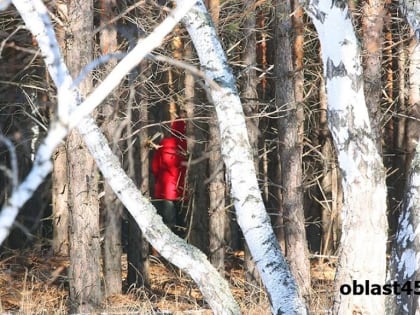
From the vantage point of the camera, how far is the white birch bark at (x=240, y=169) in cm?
641

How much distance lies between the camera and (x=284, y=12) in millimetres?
12125

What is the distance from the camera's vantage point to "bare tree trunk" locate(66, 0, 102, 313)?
1103 centimetres

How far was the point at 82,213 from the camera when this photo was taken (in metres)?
11.3

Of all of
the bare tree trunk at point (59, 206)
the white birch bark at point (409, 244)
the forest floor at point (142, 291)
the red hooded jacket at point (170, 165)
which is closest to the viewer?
the white birch bark at point (409, 244)

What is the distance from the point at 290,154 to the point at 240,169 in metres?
7.05

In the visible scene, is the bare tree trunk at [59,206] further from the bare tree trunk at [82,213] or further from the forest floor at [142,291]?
the bare tree trunk at [82,213]

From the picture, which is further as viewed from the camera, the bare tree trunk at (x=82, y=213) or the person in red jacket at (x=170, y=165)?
the person in red jacket at (x=170, y=165)

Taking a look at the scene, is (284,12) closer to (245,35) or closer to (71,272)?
(245,35)

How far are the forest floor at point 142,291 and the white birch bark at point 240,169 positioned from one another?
3257 millimetres

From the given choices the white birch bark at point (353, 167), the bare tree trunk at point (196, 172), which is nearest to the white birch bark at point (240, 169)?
the white birch bark at point (353, 167)

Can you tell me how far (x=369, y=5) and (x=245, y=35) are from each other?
223 centimetres

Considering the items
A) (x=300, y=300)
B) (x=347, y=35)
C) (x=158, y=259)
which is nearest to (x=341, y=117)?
(x=347, y=35)

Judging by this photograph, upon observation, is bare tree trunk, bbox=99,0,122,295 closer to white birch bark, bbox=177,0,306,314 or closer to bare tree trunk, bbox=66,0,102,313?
bare tree trunk, bbox=66,0,102,313

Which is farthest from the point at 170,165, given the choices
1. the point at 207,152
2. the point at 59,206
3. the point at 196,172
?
the point at 59,206
